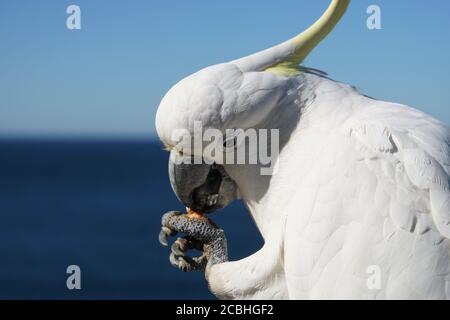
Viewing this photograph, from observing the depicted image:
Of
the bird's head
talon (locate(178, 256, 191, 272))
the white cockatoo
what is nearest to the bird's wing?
the white cockatoo

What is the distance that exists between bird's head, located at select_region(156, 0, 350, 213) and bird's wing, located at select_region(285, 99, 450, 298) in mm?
341

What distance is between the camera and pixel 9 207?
33.4m

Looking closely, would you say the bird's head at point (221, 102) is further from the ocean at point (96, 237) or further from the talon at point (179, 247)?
the ocean at point (96, 237)

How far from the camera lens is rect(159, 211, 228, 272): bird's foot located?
337 cm

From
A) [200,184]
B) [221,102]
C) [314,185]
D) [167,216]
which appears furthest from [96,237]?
[314,185]

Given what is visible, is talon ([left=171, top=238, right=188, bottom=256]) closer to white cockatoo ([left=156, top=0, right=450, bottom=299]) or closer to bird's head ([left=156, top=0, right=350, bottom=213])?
white cockatoo ([left=156, top=0, right=450, bottom=299])

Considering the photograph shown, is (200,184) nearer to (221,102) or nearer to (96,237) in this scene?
(221,102)

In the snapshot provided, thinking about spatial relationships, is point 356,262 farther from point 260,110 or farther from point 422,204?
point 260,110

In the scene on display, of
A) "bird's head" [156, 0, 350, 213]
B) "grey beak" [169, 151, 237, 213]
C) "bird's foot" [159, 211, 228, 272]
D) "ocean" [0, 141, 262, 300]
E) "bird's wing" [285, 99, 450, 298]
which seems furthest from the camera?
"ocean" [0, 141, 262, 300]

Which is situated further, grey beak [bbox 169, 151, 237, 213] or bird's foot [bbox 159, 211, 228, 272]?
bird's foot [bbox 159, 211, 228, 272]

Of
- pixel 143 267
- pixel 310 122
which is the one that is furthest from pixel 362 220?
pixel 143 267

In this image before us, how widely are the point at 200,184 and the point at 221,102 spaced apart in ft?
1.38
